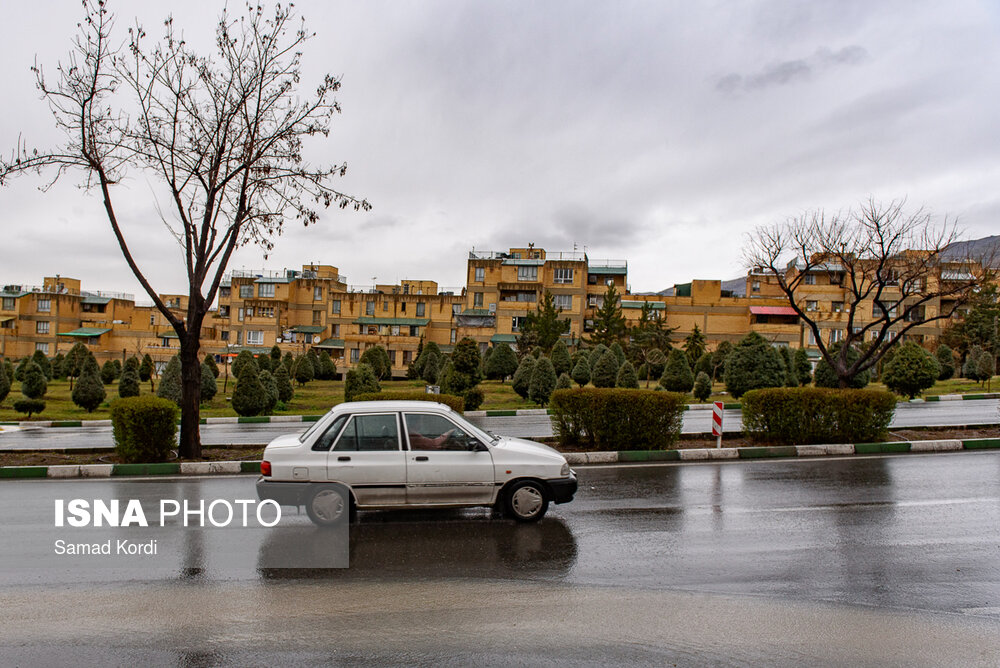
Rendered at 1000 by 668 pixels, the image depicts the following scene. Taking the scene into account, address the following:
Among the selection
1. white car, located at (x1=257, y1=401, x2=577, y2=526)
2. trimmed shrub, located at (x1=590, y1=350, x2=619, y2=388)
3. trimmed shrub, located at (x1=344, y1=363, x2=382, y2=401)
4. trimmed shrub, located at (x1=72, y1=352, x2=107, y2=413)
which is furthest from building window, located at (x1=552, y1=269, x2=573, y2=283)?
white car, located at (x1=257, y1=401, x2=577, y2=526)

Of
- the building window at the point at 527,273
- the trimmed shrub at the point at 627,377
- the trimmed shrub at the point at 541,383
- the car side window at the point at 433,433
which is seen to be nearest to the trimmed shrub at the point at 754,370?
the trimmed shrub at the point at 627,377

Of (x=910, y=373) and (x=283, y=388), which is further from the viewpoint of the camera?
(x=283, y=388)

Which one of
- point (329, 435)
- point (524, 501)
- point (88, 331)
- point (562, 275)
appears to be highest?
point (562, 275)

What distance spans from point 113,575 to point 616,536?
511cm

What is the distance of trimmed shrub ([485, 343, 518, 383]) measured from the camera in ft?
136

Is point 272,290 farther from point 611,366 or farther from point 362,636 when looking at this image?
point 362,636

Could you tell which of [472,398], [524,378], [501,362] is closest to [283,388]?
[472,398]

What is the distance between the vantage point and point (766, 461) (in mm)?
13008

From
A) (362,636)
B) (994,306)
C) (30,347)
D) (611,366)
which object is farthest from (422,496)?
(30,347)

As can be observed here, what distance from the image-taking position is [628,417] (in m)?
13.1

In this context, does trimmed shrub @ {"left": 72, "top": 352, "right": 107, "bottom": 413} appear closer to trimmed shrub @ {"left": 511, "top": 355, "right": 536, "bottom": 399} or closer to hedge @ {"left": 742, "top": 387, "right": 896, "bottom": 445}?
trimmed shrub @ {"left": 511, "top": 355, "right": 536, "bottom": 399}

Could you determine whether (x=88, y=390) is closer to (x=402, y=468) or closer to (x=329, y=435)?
(x=329, y=435)

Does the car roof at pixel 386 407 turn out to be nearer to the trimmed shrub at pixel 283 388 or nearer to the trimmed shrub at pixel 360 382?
the trimmed shrub at pixel 360 382

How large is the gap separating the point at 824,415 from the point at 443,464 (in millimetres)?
9623
